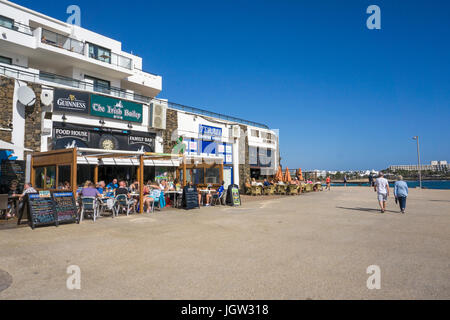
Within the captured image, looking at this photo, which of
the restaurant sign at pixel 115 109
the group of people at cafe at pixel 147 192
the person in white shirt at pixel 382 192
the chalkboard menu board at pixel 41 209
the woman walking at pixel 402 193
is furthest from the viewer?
the restaurant sign at pixel 115 109

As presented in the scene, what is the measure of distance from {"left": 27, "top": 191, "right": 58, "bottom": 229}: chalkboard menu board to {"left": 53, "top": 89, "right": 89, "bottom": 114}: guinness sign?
7223 millimetres

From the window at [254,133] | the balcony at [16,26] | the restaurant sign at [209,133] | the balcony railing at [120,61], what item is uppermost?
the balcony at [16,26]

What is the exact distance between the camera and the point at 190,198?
1246 cm

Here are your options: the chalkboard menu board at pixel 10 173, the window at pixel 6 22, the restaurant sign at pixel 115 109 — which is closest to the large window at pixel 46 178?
the chalkboard menu board at pixel 10 173

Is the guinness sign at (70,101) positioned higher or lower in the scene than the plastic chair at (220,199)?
higher

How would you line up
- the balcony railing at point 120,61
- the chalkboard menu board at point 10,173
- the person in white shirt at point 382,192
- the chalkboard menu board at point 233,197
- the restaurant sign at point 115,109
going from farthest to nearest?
1. the balcony railing at point 120,61
2. the restaurant sign at point 115,109
3. the chalkboard menu board at point 233,197
4. the chalkboard menu board at point 10,173
5. the person in white shirt at point 382,192

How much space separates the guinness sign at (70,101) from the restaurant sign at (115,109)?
405 mm

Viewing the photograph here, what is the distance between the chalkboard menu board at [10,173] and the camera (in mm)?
12219

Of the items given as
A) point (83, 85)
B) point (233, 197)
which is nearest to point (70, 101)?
point (83, 85)

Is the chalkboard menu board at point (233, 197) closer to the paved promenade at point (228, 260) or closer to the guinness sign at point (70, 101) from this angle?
the paved promenade at point (228, 260)

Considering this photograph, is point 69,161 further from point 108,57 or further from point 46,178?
point 108,57

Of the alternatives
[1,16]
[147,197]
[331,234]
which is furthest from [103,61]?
[331,234]
